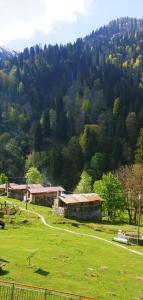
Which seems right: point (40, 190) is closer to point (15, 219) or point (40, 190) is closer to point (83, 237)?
point (15, 219)

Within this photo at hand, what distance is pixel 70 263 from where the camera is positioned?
5094cm

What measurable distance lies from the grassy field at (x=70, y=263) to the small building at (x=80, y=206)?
22.0m

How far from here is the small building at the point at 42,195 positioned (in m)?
119

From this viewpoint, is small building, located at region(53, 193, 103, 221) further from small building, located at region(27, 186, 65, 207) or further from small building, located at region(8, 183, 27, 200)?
small building, located at region(8, 183, 27, 200)

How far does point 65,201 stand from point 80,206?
4902 mm

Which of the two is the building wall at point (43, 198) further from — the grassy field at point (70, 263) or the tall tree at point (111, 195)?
the grassy field at point (70, 263)

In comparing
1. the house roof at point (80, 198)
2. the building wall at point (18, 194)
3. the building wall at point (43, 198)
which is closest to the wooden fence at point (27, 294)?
the house roof at point (80, 198)

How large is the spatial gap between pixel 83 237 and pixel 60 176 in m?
125

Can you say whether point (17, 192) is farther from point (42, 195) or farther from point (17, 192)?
point (42, 195)

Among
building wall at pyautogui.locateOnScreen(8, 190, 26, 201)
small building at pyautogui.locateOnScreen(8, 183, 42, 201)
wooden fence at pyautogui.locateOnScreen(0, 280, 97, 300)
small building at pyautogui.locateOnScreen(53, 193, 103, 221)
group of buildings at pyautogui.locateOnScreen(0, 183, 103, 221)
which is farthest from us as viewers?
building wall at pyautogui.locateOnScreen(8, 190, 26, 201)

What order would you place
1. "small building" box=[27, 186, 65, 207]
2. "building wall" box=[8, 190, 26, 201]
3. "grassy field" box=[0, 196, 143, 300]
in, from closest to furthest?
1. "grassy field" box=[0, 196, 143, 300]
2. "small building" box=[27, 186, 65, 207]
3. "building wall" box=[8, 190, 26, 201]

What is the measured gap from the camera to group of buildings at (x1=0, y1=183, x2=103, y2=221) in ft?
334

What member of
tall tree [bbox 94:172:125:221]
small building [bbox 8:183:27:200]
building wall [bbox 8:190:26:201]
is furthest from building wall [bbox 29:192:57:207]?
tall tree [bbox 94:172:125:221]

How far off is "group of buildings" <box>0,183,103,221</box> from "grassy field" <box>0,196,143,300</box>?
22.6m
